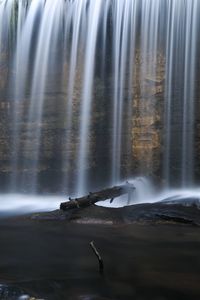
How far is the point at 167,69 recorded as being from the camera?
13.6 metres

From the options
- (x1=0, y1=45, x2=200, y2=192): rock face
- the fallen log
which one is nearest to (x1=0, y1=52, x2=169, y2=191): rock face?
(x1=0, y1=45, x2=200, y2=192): rock face

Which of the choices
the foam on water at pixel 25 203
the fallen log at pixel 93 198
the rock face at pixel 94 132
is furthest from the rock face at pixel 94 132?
the fallen log at pixel 93 198

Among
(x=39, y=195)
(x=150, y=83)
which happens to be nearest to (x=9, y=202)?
(x=39, y=195)

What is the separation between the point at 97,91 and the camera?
14555mm

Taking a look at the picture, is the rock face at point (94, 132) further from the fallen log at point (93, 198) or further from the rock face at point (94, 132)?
the fallen log at point (93, 198)

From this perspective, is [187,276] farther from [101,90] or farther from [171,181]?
[101,90]

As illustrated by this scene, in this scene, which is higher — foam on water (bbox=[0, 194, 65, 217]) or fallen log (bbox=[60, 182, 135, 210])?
fallen log (bbox=[60, 182, 135, 210])

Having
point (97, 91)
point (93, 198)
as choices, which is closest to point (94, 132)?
point (97, 91)

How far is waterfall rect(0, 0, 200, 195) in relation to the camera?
44.1 ft

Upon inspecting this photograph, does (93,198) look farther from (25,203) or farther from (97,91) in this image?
(97,91)

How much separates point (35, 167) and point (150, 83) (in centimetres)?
475

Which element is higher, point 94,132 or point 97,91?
point 97,91

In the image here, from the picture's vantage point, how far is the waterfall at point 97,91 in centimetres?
1343

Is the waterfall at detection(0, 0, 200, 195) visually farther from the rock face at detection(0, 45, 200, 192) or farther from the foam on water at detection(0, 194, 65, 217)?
the foam on water at detection(0, 194, 65, 217)
